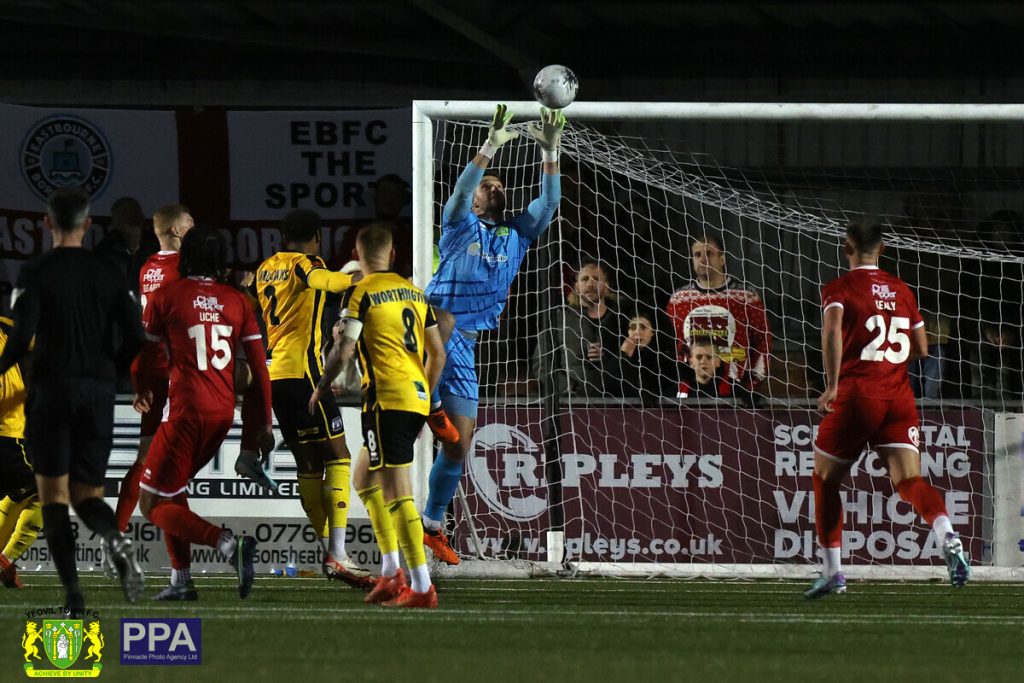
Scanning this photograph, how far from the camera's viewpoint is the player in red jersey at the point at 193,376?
25.5 feet

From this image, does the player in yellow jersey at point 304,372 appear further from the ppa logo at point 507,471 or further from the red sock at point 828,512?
the red sock at point 828,512

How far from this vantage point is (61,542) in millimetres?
6574

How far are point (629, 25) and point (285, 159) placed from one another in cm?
537

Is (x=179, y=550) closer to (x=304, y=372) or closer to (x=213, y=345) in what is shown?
(x=213, y=345)

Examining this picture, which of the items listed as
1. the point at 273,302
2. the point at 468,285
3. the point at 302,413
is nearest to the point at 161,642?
the point at 302,413

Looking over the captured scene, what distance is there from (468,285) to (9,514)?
2728 mm

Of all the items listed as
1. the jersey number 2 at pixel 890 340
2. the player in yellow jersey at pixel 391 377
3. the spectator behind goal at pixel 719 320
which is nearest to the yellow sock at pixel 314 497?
the player in yellow jersey at pixel 391 377

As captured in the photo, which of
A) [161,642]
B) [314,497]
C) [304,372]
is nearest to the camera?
[161,642]

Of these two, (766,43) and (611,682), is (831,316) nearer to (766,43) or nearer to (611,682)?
(611,682)

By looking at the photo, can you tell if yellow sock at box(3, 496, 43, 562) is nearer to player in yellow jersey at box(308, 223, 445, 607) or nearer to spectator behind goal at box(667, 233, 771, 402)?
player in yellow jersey at box(308, 223, 445, 607)

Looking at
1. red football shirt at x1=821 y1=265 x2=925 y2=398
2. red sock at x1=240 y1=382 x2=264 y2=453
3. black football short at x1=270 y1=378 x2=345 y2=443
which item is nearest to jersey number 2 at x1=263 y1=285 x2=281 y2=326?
black football short at x1=270 y1=378 x2=345 y2=443

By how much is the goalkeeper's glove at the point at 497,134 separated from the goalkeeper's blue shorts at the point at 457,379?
111 cm

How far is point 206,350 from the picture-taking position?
7.83 metres

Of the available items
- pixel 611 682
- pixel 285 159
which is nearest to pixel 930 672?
pixel 611 682
